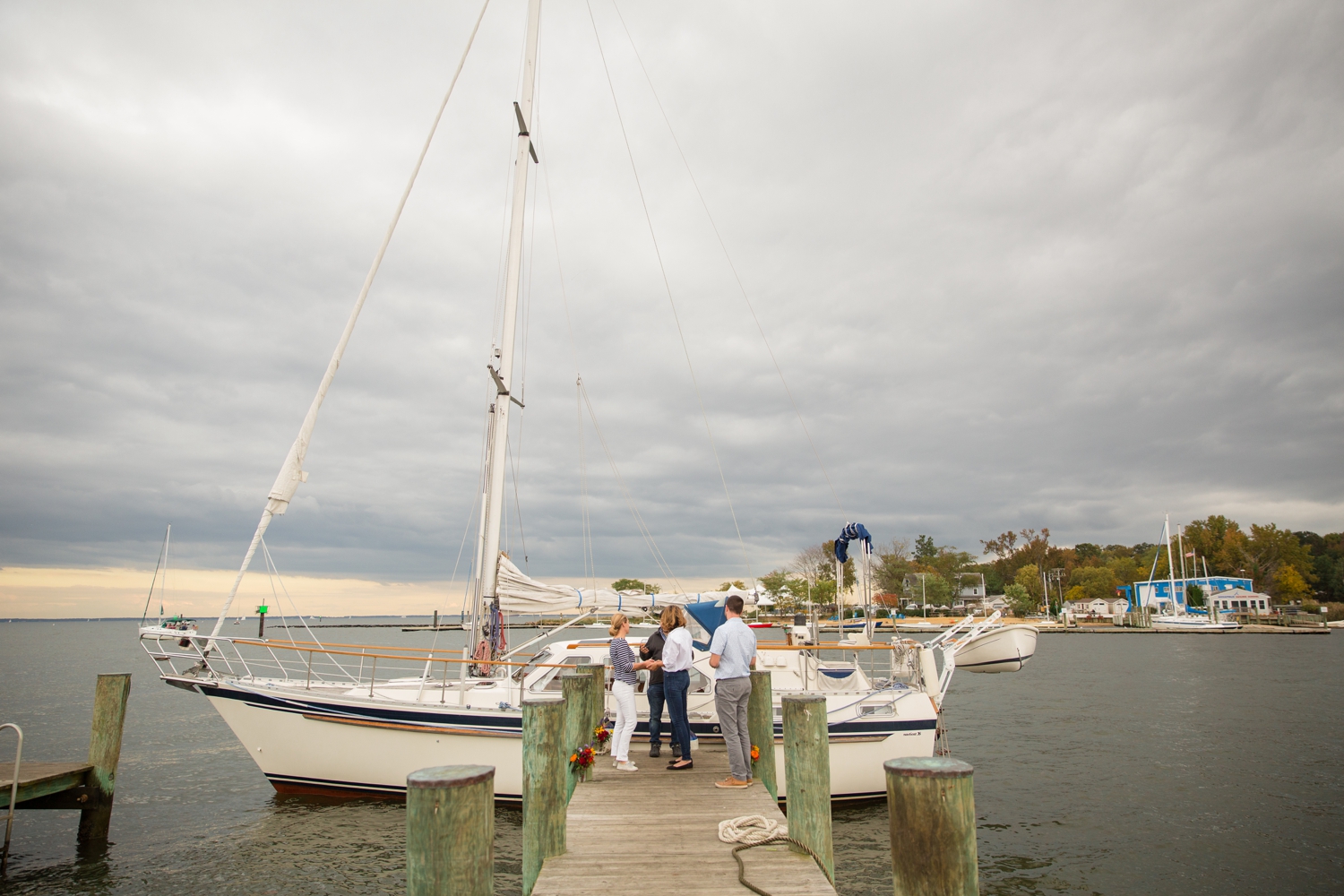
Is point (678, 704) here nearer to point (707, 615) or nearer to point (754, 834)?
point (754, 834)

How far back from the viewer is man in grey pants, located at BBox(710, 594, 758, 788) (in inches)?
302

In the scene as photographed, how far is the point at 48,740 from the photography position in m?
23.7

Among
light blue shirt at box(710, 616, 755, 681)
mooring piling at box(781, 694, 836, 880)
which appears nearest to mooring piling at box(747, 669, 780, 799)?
light blue shirt at box(710, 616, 755, 681)

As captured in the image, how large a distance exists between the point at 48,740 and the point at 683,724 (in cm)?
2650

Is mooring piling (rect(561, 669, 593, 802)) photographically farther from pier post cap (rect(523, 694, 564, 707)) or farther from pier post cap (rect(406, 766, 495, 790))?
pier post cap (rect(406, 766, 495, 790))

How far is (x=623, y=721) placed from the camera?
908 centimetres

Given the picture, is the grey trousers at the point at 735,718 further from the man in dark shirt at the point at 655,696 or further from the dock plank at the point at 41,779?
the dock plank at the point at 41,779

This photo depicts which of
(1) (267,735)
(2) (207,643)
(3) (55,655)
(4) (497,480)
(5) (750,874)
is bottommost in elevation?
(3) (55,655)

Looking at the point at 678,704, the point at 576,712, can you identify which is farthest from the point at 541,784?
the point at 678,704

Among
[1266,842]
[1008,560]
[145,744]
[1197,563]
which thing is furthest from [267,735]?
[1197,563]

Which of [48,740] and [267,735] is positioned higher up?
[267,735]

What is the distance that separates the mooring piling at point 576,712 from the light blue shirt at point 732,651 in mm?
1756

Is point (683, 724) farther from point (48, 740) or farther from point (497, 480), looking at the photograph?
point (48, 740)

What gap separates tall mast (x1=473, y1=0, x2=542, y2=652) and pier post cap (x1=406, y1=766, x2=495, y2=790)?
36.7 feet
